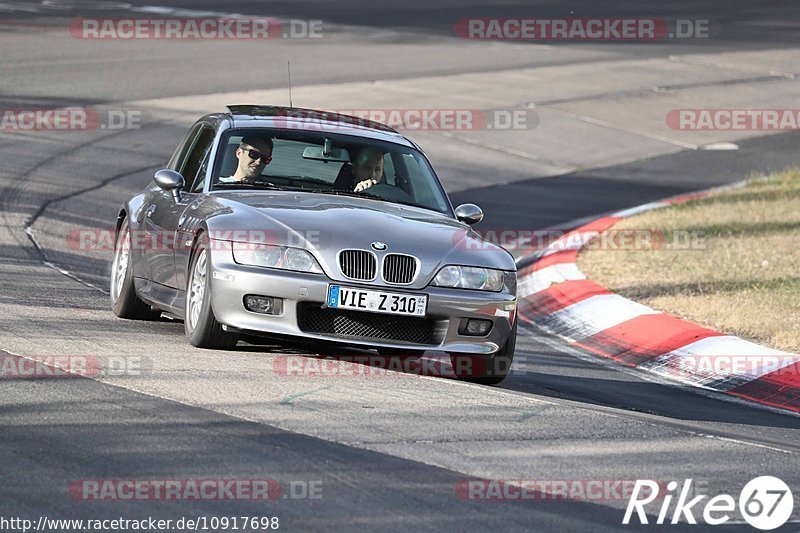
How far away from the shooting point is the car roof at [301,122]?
9531 mm

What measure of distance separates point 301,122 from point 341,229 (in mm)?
1619

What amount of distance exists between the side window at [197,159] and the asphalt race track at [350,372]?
987mm

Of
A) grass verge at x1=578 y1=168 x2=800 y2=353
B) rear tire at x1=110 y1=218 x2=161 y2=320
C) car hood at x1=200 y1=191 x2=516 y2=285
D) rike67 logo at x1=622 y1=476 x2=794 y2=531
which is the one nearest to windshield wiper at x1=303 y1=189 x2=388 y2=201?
car hood at x1=200 y1=191 x2=516 y2=285

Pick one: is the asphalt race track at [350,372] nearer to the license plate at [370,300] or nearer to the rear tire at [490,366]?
the rear tire at [490,366]

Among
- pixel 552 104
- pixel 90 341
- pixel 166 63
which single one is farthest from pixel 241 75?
pixel 90 341

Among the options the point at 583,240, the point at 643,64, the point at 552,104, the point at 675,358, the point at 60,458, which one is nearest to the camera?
the point at 60,458

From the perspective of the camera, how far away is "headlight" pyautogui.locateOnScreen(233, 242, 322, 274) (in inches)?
314

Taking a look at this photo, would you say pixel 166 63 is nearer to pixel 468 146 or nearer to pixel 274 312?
pixel 468 146

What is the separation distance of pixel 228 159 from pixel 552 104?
14263mm

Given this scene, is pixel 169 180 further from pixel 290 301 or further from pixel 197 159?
pixel 290 301

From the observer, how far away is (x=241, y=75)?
23.1 meters

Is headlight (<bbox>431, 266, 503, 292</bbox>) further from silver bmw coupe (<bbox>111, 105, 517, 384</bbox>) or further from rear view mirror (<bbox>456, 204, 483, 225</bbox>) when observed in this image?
rear view mirror (<bbox>456, 204, 483, 225</bbox>)

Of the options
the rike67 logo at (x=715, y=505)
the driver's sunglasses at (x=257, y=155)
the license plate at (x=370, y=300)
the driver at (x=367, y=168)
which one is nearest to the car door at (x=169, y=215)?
the driver's sunglasses at (x=257, y=155)

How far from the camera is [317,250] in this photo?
26.2 feet
